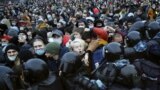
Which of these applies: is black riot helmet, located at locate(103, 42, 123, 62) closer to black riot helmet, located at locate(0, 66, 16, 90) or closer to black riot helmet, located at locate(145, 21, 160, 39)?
black riot helmet, located at locate(0, 66, 16, 90)

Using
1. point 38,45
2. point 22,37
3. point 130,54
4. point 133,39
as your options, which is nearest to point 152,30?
point 133,39

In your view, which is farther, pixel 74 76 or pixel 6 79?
pixel 74 76

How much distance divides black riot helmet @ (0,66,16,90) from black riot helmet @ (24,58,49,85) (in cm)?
16

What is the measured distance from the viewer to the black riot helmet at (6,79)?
4.32 metres

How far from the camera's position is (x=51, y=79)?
4.66m

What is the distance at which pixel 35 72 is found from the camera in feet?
14.7

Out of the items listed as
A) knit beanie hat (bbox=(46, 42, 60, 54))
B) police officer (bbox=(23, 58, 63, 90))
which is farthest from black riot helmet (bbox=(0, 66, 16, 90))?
knit beanie hat (bbox=(46, 42, 60, 54))

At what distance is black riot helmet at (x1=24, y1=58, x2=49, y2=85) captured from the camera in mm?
4500

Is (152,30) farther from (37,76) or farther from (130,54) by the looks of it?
(37,76)

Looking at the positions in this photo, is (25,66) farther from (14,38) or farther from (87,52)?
(14,38)

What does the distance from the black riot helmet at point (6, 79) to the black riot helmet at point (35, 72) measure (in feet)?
0.52

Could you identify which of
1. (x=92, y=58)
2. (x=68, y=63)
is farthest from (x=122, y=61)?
(x=92, y=58)

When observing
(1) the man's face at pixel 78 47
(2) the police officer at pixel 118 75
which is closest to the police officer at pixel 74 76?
(2) the police officer at pixel 118 75

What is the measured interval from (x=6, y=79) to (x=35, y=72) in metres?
0.30
